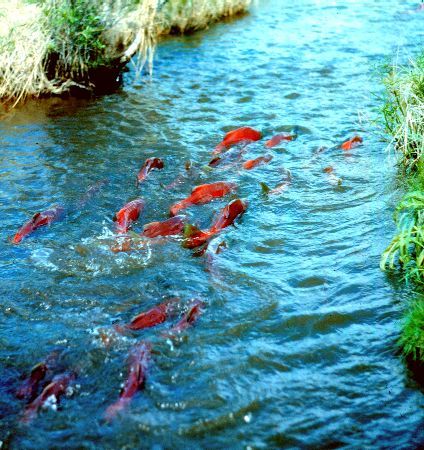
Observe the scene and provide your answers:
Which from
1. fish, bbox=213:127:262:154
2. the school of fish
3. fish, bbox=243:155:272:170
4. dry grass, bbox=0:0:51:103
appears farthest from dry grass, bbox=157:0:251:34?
fish, bbox=243:155:272:170

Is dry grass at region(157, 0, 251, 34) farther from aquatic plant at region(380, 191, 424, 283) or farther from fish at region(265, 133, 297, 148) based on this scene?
aquatic plant at region(380, 191, 424, 283)

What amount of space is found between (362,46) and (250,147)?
484cm

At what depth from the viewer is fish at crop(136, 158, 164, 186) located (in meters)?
7.23

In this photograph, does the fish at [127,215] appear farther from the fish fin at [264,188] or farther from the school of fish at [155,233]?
the fish fin at [264,188]

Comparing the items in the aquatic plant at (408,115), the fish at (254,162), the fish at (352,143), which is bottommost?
the fish at (254,162)

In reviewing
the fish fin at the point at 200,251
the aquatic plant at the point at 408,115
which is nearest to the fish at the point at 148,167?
the fish fin at the point at 200,251

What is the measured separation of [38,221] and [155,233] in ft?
4.17

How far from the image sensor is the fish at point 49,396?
375 centimetres

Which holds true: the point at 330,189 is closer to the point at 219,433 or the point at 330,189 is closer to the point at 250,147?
the point at 250,147

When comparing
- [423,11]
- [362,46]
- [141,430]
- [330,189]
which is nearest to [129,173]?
[330,189]

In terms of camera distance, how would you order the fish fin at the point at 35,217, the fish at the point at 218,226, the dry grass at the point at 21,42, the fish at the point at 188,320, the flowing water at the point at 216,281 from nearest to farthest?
the flowing water at the point at 216,281 < the fish at the point at 188,320 < the fish at the point at 218,226 < the fish fin at the point at 35,217 < the dry grass at the point at 21,42

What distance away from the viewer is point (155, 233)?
5.82 m

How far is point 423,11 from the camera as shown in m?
13.0

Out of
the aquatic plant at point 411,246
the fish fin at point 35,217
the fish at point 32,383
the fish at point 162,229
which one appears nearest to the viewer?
the fish at point 32,383
